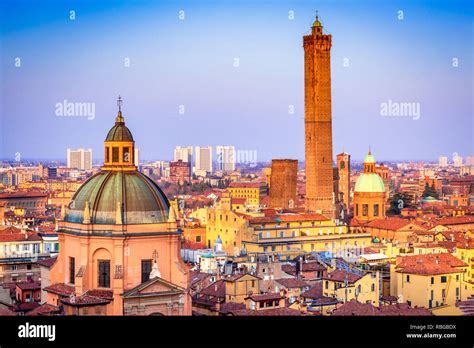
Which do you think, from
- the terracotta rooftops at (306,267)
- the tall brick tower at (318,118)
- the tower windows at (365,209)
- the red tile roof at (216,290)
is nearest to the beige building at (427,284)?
the terracotta rooftops at (306,267)

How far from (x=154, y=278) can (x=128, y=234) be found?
417 millimetres

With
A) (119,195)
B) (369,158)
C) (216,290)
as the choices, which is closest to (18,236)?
(216,290)

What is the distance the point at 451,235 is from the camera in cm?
2025

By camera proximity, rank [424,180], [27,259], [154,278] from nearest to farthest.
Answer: [154,278]
[27,259]
[424,180]

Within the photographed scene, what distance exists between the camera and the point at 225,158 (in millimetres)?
36500

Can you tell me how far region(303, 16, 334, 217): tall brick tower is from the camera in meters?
27.2

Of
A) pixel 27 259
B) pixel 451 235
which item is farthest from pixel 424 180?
pixel 27 259

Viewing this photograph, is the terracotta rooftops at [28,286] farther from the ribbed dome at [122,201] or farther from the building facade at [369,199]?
the building facade at [369,199]

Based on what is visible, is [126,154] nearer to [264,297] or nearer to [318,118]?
[264,297]

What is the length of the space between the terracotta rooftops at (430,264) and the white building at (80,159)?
31.8 ft

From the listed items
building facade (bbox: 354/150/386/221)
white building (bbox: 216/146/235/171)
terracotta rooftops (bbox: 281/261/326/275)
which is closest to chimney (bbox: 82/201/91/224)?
terracotta rooftops (bbox: 281/261/326/275)

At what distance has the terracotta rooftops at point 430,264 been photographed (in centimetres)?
1314

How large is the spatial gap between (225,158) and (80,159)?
40.3ft
